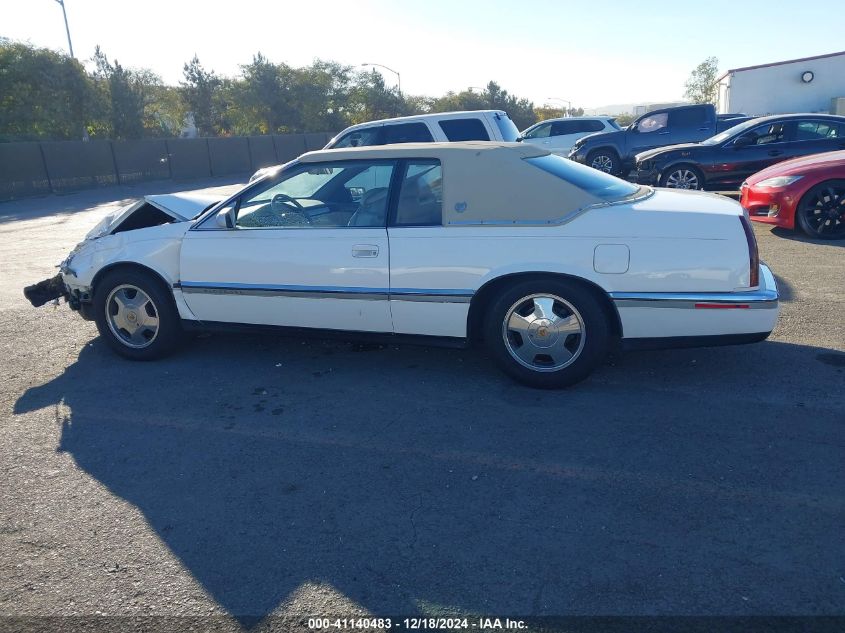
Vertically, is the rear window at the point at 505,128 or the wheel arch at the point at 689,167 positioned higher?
the rear window at the point at 505,128

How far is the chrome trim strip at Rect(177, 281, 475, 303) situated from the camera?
171 inches

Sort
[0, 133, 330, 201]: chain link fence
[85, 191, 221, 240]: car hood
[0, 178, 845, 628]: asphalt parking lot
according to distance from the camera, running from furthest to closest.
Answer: [0, 133, 330, 201]: chain link fence → [85, 191, 221, 240]: car hood → [0, 178, 845, 628]: asphalt parking lot

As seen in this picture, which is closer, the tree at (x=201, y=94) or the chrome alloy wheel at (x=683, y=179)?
the chrome alloy wheel at (x=683, y=179)

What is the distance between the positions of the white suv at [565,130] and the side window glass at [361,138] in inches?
408

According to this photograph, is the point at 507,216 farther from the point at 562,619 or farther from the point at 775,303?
the point at 562,619

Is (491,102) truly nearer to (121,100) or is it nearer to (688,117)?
(121,100)

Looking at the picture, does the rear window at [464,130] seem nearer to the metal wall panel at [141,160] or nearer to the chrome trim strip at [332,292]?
the chrome trim strip at [332,292]

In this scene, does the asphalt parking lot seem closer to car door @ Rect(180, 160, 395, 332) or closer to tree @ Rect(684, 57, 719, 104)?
car door @ Rect(180, 160, 395, 332)

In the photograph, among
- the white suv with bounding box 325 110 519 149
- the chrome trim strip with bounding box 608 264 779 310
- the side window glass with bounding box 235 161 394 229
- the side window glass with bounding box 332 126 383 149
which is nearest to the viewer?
the chrome trim strip with bounding box 608 264 779 310

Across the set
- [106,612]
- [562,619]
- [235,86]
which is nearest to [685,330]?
[562,619]

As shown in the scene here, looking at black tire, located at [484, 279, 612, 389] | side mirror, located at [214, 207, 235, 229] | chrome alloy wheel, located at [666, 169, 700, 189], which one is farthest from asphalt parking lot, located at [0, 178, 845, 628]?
chrome alloy wheel, located at [666, 169, 700, 189]

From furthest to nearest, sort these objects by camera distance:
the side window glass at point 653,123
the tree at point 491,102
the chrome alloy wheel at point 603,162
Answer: the tree at point 491,102
the chrome alloy wheel at point 603,162
the side window glass at point 653,123

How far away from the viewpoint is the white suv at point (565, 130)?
20.5 m

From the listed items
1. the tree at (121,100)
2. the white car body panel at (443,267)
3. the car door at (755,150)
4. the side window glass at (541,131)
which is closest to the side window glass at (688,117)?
the car door at (755,150)
